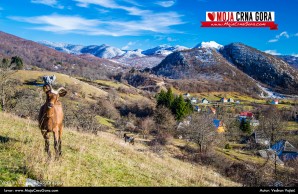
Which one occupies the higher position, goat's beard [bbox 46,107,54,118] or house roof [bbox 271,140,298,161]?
goat's beard [bbox 46,107,54,118]

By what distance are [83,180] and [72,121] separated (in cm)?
2747

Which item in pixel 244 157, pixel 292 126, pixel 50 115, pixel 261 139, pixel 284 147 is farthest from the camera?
pixel 292 126

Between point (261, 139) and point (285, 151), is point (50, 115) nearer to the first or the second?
point (285, 151)

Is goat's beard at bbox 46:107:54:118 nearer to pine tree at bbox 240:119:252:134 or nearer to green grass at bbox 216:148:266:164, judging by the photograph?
green grass at bbox 216:148:266:164

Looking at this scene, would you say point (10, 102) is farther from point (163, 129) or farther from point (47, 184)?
point (163, 129)

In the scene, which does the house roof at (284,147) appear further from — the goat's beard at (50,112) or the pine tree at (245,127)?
the goat's beard at (50,112)

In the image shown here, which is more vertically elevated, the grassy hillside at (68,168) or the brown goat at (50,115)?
the brown goat at (50,115)

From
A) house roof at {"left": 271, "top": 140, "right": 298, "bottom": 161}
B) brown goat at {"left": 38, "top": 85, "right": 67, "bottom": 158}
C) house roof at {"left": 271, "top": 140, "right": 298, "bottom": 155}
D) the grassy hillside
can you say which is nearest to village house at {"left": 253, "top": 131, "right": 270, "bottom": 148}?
house roof at {"left": 271, "top": 140, "right": 298, "bottom": 155}

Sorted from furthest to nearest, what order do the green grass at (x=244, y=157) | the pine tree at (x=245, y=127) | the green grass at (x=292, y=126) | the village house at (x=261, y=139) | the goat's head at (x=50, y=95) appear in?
the green grass at (x=292, y=126)
the pine tree at (x=245, y=127)
the village house at (x=261, y=139)
the green grass at (x=244, y=157)
the goat's head at (x=50, y=95)

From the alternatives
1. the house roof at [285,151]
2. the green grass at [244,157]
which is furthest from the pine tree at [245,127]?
the green grass at [244,157]

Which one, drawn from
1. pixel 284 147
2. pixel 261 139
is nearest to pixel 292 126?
pixel 261 139

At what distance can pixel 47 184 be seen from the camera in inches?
281

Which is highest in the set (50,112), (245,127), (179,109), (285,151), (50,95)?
(50,95)

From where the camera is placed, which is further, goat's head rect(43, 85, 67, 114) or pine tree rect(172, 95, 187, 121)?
pine tree rect(172, 95, 187, 121)
